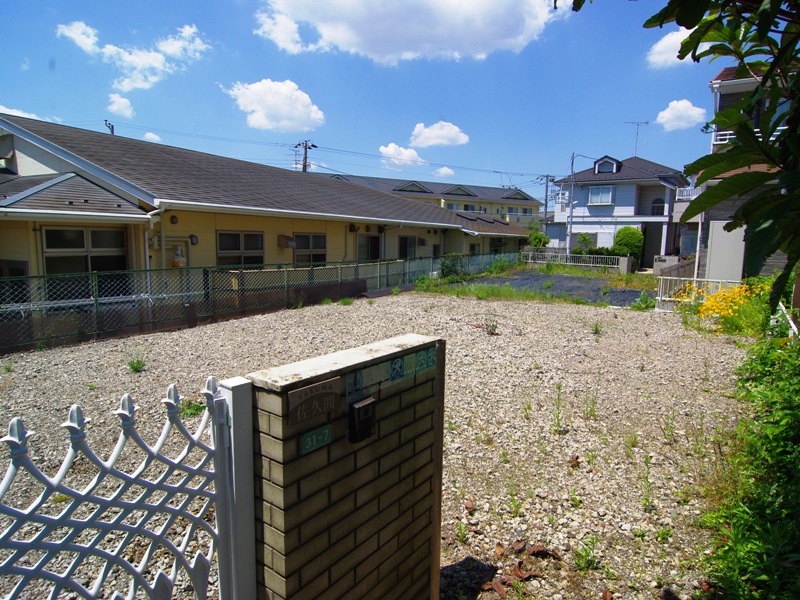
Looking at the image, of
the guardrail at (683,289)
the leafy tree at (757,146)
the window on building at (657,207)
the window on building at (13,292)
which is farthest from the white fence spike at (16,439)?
the window on building at (657,207)

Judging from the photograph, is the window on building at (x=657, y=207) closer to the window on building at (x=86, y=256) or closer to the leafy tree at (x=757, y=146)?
the window on building at (x=86, y=256)

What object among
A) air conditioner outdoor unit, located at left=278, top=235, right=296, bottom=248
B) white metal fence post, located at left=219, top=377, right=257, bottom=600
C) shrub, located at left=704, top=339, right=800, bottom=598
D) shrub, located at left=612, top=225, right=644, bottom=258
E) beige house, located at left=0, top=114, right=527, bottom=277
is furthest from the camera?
shrub, located at left=612, top=225, right=644, bottom=258

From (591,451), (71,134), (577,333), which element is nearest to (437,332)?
(577,333)

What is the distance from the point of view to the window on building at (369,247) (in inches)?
687

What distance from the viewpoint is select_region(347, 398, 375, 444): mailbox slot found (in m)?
2.01

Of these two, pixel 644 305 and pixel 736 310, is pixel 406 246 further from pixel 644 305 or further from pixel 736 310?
pixel 736 310

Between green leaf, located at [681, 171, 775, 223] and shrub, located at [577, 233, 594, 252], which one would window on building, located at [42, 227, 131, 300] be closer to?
green leaf, located at [681, 171, 775, 223]

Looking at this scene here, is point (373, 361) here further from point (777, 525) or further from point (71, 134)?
point (71, 134)

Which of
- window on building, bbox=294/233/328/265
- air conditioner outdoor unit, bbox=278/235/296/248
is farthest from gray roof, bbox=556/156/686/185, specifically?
air conditioner outdoor unit, bbox=278/235/296/248

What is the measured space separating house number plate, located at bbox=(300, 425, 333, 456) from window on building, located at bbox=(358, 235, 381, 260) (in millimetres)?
15575

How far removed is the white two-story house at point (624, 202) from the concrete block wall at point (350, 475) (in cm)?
3289

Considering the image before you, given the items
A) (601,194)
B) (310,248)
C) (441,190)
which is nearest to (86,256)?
(310,248)

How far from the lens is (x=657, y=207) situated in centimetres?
3244

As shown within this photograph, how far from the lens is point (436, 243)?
22516 mm
